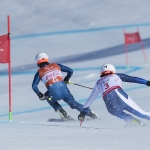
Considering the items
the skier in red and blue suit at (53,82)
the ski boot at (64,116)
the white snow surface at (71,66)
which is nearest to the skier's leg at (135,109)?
the white snow surface at (71,66)

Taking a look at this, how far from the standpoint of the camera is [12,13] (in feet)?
83.8

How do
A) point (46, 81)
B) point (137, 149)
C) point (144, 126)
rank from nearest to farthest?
1. point (137, 149)
2. point (144, 126)
3. point (46, 81)

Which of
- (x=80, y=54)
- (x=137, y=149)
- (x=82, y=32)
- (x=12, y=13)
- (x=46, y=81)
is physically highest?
(x=12, y=13)

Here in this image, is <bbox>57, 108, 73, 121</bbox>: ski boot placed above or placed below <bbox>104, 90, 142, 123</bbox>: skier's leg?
below

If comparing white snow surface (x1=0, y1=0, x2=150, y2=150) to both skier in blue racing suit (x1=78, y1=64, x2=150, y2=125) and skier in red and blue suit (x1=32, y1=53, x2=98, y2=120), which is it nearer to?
skier in blue racing suit (x1=78, y1=64, x2=150, y2=125)

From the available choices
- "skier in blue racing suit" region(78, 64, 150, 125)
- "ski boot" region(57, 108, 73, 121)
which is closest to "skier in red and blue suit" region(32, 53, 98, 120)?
"ski boot" region(57, 108, 73, 121)

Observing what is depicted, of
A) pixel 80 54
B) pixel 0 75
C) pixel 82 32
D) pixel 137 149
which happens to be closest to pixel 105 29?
pixel 82 32

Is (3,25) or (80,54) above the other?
(3,25)

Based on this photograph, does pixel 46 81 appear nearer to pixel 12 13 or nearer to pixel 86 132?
pixel 86 132

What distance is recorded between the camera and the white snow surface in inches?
171

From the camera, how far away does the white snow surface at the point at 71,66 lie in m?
4.36

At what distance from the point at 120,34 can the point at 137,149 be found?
18.3 meters

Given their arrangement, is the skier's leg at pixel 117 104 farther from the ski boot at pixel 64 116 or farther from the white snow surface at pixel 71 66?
the ski boot at pixel 64 116

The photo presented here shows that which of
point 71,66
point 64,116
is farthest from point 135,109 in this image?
point 71,66
